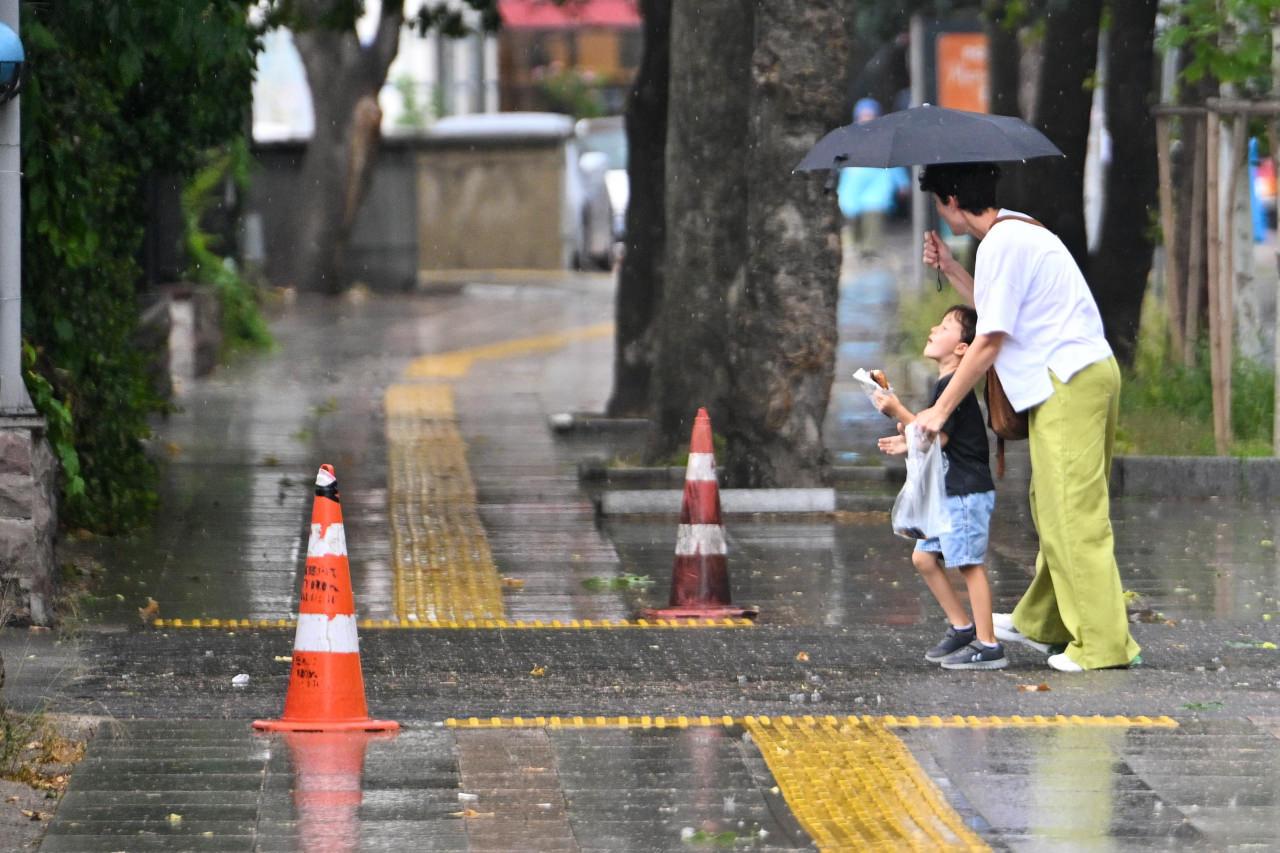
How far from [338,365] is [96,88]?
10943 millimetres

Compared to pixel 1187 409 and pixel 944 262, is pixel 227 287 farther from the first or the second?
pixel 944 262

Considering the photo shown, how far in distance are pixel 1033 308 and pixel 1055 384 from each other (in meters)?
0.26

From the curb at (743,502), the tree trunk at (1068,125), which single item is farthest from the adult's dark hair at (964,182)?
the tree trunk at (1068,125)

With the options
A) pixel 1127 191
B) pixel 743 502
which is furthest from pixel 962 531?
pixel 1127 191

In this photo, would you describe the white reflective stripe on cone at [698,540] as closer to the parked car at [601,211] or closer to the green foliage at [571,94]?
the parked car at [601,211]

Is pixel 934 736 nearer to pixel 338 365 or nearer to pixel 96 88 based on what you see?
pixel 96 88

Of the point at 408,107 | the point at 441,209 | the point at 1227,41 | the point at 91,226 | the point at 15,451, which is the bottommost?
the point at 15,451

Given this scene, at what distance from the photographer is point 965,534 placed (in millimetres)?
7777

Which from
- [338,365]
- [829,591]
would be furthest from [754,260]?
[338,365]

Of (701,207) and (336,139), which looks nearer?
(701,207)

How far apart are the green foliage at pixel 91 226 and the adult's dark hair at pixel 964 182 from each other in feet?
10.3

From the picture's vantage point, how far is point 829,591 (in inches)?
376

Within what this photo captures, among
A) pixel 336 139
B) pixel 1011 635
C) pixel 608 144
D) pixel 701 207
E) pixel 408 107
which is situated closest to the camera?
pixel 1011 635

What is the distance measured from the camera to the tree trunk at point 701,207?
12.7 metres
